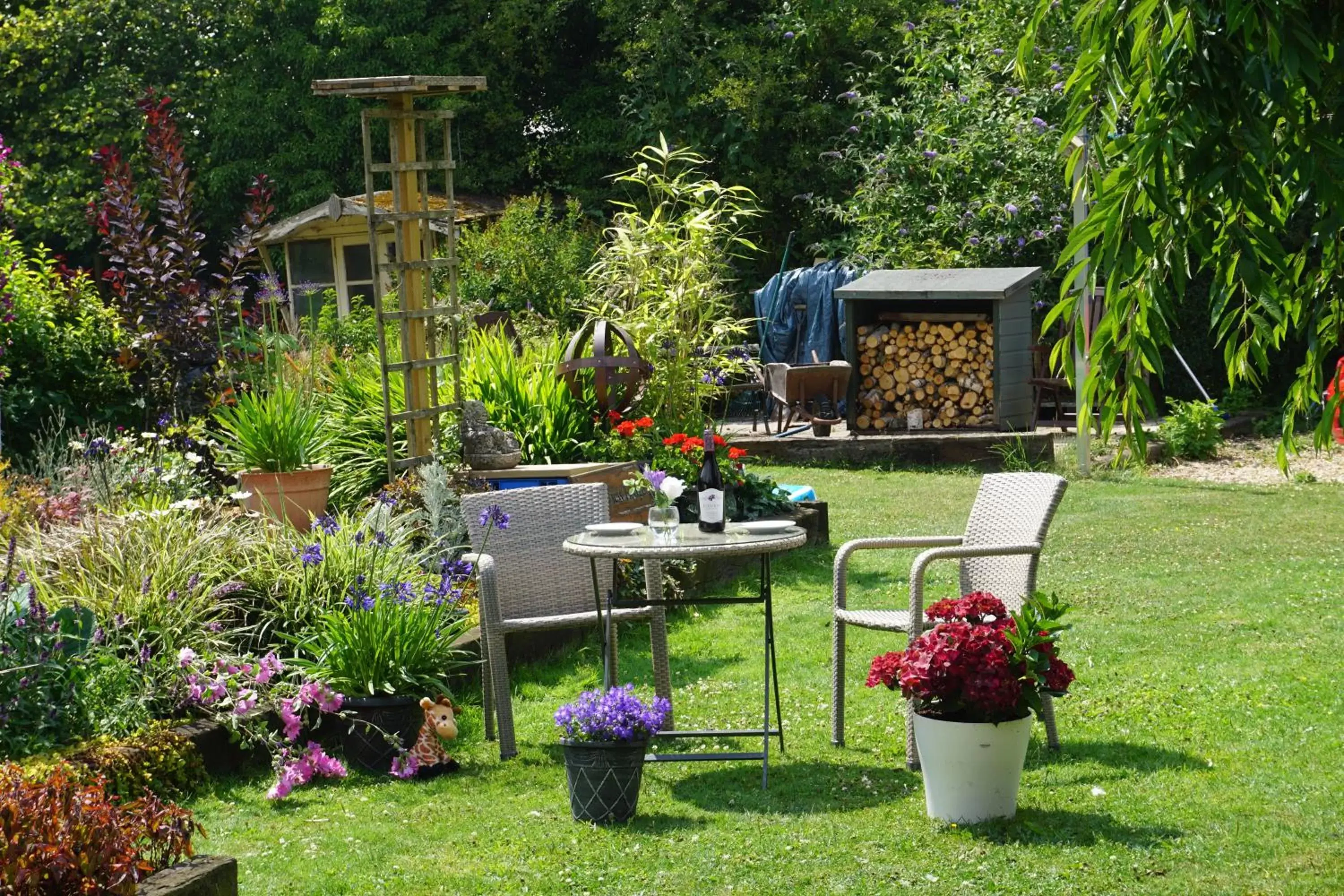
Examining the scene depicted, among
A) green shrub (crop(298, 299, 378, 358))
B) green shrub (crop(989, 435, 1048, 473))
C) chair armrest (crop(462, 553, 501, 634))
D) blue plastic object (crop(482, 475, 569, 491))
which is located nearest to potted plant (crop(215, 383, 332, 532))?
blue plastic object (crop(482, 475, 569, 491))

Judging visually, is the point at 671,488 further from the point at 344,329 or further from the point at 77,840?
the point at 344,329

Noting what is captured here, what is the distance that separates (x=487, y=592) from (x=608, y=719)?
100 centimetres

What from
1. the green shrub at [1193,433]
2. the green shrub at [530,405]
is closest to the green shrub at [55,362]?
the green shrub at [530,405]

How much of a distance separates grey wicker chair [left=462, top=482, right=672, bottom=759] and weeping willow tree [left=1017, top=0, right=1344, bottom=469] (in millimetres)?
3016

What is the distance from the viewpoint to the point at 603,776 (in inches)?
176

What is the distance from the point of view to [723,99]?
19.6 metres

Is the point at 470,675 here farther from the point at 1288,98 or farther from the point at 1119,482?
the point at 1119,482

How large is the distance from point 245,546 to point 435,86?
10.0 ft

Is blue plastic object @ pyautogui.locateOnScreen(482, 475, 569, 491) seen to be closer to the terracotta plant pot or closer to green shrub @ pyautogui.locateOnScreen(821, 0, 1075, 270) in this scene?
the terracotta plant pot

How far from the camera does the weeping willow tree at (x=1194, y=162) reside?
2.32 m

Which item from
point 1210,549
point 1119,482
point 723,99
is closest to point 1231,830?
point 1210,549

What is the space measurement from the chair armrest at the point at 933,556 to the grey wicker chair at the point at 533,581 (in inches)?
37.5

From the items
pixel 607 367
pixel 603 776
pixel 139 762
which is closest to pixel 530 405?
pixel 607 367

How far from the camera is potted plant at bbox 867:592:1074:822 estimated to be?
168 inches
